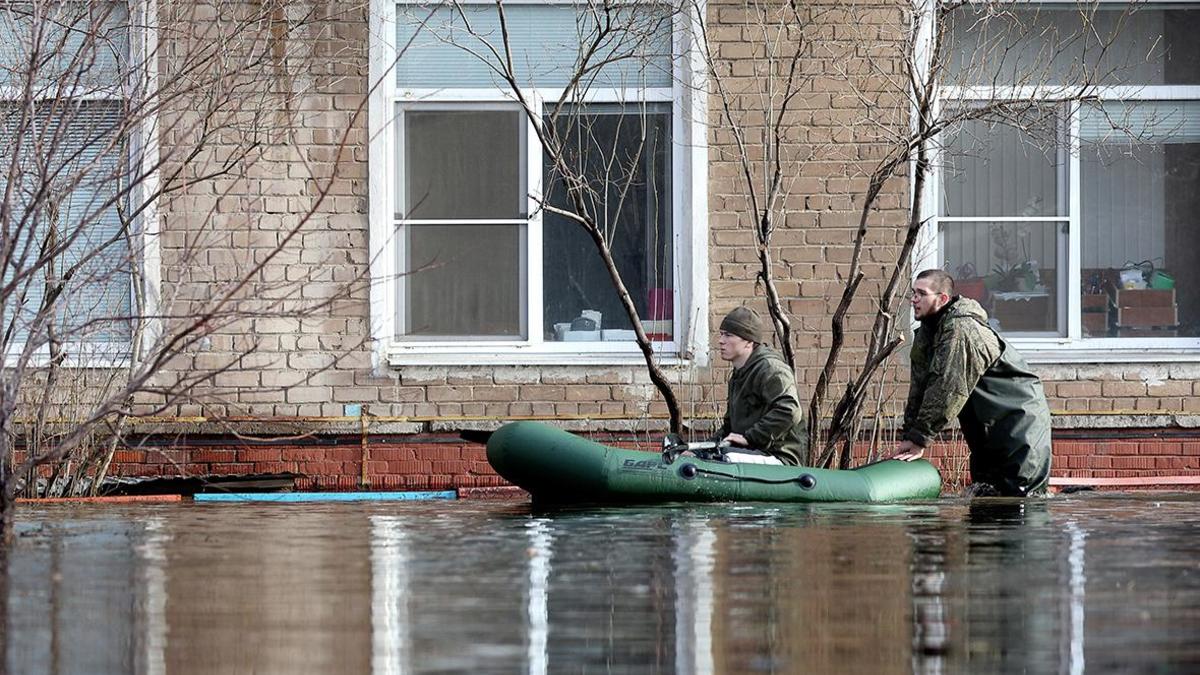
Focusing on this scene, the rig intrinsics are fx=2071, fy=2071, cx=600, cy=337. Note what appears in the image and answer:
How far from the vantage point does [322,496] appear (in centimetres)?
1280

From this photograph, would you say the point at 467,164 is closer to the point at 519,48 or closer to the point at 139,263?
the point at 519,48

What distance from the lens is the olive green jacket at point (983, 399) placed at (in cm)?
1141

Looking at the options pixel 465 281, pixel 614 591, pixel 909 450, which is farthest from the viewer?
pixel 465 281

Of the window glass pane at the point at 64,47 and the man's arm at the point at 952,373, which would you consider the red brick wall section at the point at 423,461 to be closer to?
the man's arm at the point at 952,373

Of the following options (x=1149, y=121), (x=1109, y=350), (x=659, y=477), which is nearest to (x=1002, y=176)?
(x=1149, y=121)

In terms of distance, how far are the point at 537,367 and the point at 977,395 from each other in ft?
10.2

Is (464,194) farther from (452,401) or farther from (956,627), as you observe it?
(956,627)

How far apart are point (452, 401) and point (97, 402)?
7.39ft

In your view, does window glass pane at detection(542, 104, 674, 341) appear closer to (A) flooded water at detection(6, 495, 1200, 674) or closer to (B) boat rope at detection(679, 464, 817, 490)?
(B) boat rope at detection(679, 464, 817, 490)

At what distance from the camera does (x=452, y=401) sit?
530 inches

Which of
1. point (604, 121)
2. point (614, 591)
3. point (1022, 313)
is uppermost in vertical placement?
point (604, 121)

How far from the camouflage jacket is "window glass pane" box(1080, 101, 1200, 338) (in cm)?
260

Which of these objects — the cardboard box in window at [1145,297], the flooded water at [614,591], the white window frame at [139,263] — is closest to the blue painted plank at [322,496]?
the white window frame at [139,263]

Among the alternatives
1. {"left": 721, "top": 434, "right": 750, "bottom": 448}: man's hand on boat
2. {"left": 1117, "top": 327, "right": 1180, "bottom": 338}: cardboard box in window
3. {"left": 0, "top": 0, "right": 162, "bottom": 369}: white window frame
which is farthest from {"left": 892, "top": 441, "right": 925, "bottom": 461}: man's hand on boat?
{"left": 0, "top": 0, "right": 162, "bottom": 369}: white window frame
